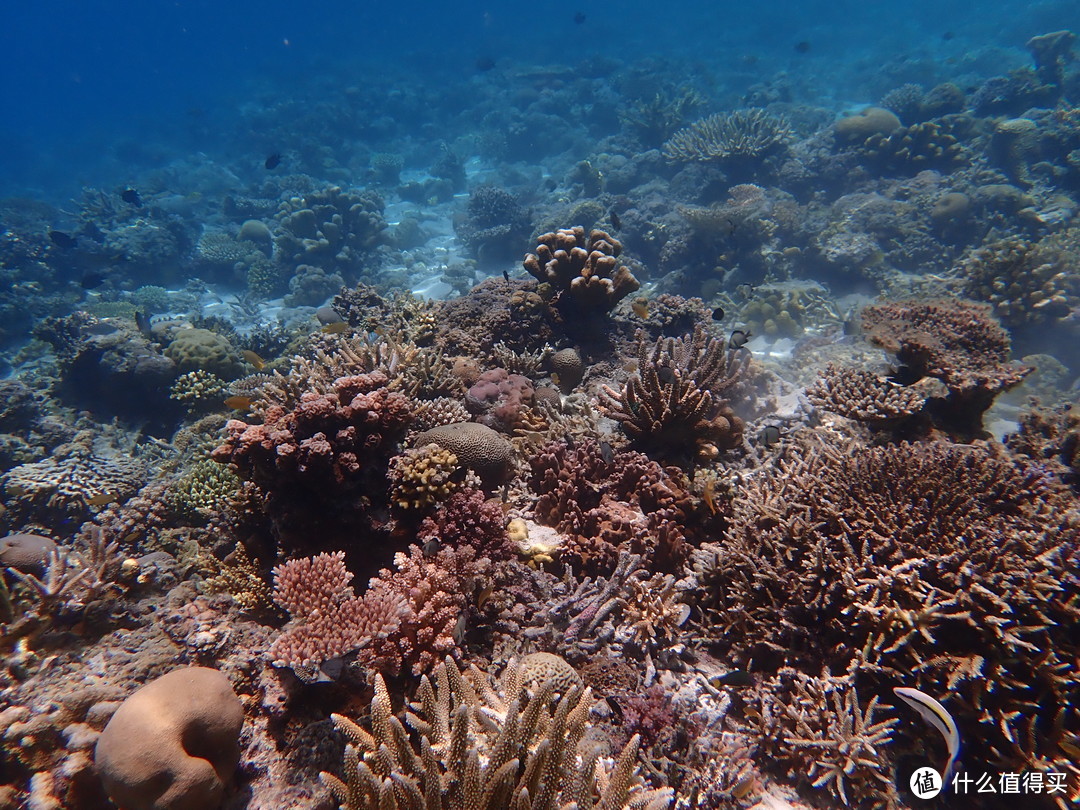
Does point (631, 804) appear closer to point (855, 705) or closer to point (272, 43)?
point (855, 705)

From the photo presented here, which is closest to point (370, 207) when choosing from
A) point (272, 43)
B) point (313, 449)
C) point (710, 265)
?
point (710, 265)

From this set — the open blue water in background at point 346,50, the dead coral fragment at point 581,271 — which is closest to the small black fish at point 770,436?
the dead coral fragment at point 581,271

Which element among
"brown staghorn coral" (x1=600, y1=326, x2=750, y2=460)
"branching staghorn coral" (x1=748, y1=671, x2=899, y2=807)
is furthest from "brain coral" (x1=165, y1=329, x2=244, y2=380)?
"branching staghorn coral" (x1=748, y1=671, x2=899, y2=807)

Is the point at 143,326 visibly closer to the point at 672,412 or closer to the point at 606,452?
the point at 606,452

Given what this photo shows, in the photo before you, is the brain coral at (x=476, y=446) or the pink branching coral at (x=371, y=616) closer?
the pink branching coral at (x=371, y=616)

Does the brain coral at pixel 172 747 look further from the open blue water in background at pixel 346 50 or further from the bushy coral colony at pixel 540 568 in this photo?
Result: the open blue water in background at pixel 346 50

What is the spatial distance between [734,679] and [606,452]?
6.93ft

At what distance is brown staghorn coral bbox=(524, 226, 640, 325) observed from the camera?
7617mm

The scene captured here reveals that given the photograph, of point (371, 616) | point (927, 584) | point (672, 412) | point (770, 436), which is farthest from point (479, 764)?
point (770, 436)

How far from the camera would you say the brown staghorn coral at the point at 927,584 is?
117 inches

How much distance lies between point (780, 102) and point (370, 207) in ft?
76.6

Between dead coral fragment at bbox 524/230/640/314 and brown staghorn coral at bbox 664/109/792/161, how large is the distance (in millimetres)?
12258

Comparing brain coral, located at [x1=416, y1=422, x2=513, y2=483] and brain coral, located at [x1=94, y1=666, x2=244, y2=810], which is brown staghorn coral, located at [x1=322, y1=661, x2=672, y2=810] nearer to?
brain coral, located at [x1=94, y1=666, x2=244, y2=810]

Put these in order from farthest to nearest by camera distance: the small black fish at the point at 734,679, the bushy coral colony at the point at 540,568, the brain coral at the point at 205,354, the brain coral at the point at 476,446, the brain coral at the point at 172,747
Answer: the brain coral at the point at 205,354 < the brain coral at the point at 476,446 < the small black fish at the point at 734,679 < the bushy coral colony at the point at 540,568 < the brain coral at the point at 172,747
